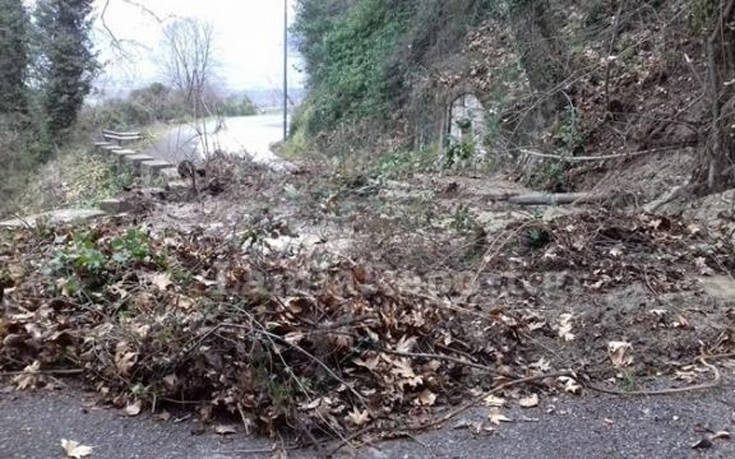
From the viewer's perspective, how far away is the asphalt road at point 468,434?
7.79ft

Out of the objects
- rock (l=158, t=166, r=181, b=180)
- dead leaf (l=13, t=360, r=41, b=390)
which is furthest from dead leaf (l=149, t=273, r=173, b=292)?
rock (l=158, t=166, r=181, b=180)

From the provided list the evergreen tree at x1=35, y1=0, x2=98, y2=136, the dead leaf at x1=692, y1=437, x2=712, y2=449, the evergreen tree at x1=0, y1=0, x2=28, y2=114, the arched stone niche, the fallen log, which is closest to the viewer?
the dead leaf at x1=692, y1=437, x2=712, y2=449

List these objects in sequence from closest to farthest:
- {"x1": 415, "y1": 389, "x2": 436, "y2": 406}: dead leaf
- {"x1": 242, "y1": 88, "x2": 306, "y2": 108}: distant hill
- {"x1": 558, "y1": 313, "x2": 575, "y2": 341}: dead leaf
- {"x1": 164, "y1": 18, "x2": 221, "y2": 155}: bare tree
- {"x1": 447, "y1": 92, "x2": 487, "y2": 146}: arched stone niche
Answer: {"x1": 415, "y1": 389, "x2": 436, "y2": 406}: dead leaf
{"x1": 558, "y1": 313, "x2": 575, "y2": 341}: dead leaf
{"x1": 164, "y1": 18, "x2": 221, "y2": 155}: bare tree
{"x1": 447, "y1": 92, "x2": 487, "y2": 146}: arched stone niche
{"x1": 242, "y1": 88, "x2": 306, "y2": 108}: distant hill

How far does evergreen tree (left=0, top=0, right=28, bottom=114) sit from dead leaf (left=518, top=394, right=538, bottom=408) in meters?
9.74

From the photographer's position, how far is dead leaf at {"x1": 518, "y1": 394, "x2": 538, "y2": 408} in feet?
8.98

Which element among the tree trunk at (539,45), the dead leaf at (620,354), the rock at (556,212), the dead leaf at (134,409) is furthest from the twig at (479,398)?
the tree trunk at (539,45)

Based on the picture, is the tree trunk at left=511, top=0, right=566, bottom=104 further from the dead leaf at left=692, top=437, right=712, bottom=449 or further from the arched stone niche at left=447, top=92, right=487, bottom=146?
the dead leaf at left=692, top=437, right=712, bottom=449

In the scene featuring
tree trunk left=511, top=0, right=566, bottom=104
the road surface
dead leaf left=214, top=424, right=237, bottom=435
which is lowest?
dead leaf left=214, top=424, right=237, bottom=435

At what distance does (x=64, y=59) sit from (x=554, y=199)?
1086 cm

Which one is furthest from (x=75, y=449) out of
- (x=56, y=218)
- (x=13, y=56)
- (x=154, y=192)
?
(x=13, y=56)

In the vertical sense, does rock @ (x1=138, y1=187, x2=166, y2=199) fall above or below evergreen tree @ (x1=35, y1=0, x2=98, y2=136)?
below

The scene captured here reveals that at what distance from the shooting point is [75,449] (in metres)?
2.33

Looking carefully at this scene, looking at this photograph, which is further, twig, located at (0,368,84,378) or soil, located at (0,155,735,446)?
soil, located at (0,155,735,446)

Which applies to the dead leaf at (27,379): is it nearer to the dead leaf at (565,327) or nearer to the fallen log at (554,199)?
the dead leaf at (565,327)
